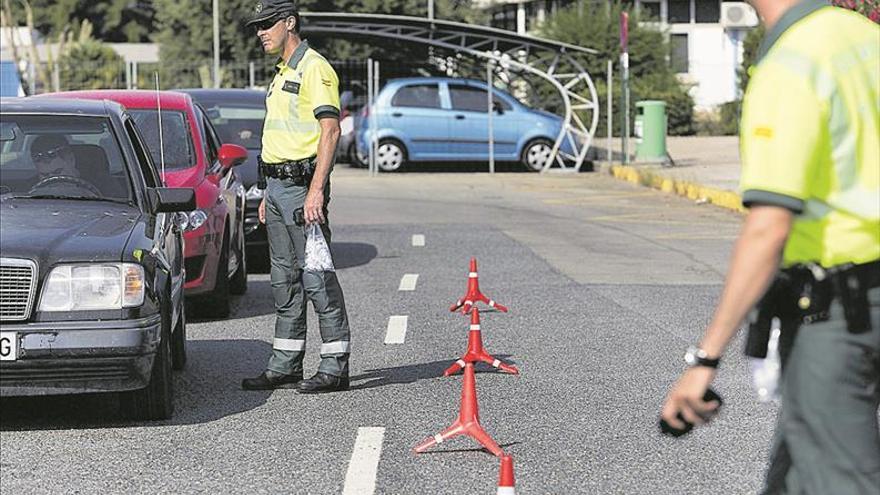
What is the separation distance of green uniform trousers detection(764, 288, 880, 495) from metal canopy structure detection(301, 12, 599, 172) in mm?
25818

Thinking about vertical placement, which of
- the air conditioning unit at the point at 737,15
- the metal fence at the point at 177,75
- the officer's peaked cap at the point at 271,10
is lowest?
the officer's peaked cap at the point at 271,10

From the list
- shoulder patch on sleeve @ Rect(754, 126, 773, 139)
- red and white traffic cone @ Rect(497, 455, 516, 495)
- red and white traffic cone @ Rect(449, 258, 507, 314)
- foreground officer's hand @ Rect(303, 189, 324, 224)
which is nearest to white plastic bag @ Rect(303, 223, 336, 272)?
foreground officer's hand @ Rect(303, 189, 324, 224)

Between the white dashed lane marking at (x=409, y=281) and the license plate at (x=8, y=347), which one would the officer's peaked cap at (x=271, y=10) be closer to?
the license plate at (x=8, y=347)

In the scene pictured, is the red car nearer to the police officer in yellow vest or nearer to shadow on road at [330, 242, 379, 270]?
shadow on road at [330, 242, 379, 270]

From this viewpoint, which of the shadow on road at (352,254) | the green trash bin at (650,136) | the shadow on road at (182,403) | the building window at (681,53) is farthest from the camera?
the building window at (681,53)

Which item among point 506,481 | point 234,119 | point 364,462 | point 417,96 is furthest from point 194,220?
point 417,96

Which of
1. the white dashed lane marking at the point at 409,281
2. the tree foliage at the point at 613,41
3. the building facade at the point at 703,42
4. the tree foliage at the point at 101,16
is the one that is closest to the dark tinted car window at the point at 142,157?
the white dashed lane marking at the point at 409,281

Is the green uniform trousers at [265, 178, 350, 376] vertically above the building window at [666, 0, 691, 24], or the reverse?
the building window at [666, 0, 691, 24]

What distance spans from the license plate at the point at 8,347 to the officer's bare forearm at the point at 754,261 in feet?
14.3

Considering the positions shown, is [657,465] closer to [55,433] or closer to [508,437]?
[508,437]

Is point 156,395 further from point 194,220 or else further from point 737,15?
point 737,15

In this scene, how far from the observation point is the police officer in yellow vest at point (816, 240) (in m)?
3.73

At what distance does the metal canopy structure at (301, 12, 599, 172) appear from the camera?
30500 mm

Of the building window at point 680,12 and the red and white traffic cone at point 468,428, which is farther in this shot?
the building window at point 680,12
